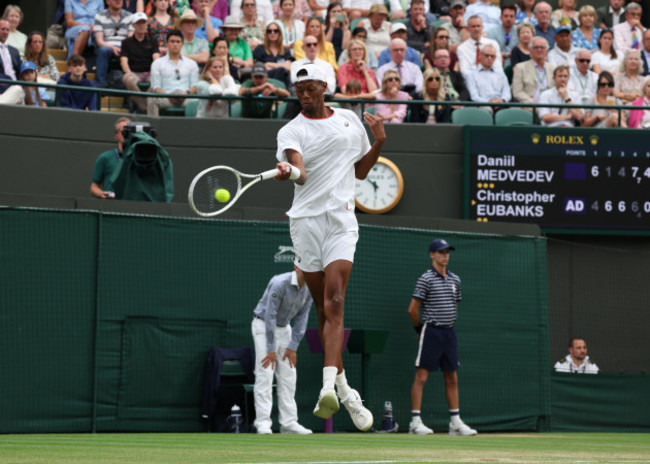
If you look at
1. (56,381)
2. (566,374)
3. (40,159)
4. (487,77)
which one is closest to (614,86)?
(487,77)

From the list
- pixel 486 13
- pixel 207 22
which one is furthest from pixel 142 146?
pixel 486 13

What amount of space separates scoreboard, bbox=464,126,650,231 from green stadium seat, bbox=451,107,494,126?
0.47 metres

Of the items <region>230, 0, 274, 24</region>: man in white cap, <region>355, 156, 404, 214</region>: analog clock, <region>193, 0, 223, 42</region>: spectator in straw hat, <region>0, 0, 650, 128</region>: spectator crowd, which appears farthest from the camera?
<region>230, 0, 274, 24</region>: man in white cap

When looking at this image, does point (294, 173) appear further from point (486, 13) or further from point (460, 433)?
point (486, 13)

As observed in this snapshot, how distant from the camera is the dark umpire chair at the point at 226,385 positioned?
41.2ft

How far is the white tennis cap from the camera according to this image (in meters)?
7.92

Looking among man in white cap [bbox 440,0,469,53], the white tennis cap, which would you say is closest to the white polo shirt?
the white tennis cap

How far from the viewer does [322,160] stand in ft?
26.6

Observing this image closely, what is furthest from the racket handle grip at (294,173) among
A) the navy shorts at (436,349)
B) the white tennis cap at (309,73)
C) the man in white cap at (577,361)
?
the man in white cap at (577,361)

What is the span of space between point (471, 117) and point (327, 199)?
30.4ft

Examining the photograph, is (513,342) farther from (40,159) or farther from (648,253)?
(40,159)

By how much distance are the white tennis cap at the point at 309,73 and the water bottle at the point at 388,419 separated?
6.49 m

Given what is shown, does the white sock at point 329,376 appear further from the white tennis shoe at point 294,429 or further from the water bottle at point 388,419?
the water bottle at point 388,419

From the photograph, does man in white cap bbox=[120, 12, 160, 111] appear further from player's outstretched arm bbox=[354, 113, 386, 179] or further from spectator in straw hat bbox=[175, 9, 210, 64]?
Answer: player's outstretched arm bbox=[354, 113, 386, 179]
